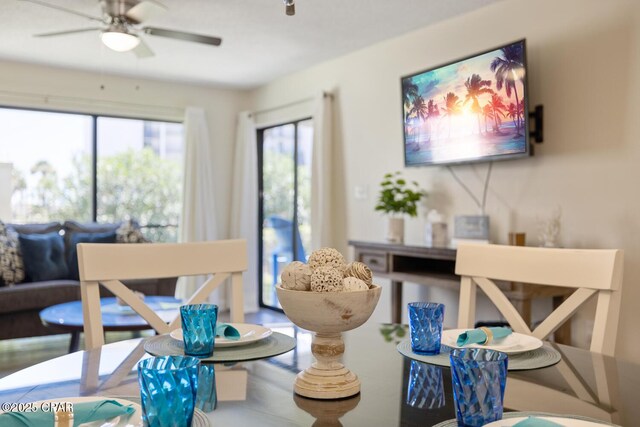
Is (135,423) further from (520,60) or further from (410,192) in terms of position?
(410,192)

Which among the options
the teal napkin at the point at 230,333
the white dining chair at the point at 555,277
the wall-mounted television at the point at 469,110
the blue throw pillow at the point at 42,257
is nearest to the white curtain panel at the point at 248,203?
the blue throw pillow at the point at 42,257

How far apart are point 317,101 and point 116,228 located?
2.17 metres

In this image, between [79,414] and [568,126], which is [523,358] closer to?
[79,414]

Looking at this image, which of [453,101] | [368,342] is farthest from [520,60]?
[368,342]

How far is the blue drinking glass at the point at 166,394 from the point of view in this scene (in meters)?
0.72

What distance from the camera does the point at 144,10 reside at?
3262 millimetres

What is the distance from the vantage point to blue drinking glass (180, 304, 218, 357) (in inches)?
45.2

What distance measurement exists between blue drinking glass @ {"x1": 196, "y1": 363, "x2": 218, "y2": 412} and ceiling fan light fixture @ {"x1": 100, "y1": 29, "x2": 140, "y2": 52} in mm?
2706

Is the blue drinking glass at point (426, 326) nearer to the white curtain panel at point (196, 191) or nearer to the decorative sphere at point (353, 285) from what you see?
the decorative sphere at point (353, 285)

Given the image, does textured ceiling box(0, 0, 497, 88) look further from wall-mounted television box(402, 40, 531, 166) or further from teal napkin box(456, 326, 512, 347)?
teal napkin box(456, 326, 512, 347)

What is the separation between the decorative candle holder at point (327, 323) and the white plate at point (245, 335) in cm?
29

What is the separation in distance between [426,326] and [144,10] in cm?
280

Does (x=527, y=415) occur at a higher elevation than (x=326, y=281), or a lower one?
lower

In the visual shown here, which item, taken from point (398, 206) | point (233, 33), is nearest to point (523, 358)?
point (398, 206)
